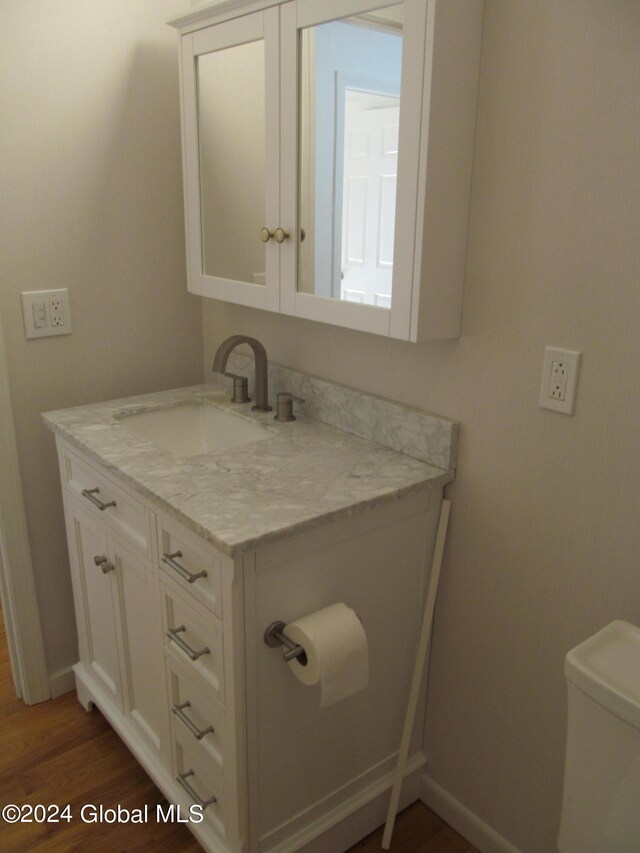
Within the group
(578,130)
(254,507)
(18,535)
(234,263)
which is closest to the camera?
(578,130)

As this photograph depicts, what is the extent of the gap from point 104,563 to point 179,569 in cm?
42

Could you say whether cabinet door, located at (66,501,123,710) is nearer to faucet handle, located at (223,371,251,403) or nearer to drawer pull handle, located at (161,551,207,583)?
drawer pull handle, located at (161,551,207,583)

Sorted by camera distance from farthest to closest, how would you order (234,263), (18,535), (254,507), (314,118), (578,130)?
(18,535) → (234,263) → (314,118) → (254,507) → (578,130)

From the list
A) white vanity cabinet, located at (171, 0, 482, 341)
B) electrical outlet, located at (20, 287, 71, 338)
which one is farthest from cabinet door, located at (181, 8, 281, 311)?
electrical outlet, located at (20, 287, 71, 338)

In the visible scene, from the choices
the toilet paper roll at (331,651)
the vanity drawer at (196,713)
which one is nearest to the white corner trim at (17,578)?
the vanity drawer at (196,713)

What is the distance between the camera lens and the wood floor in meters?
1.61

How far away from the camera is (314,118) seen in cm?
143

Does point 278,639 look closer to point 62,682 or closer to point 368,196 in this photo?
point 368,196

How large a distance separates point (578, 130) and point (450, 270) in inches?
12.7

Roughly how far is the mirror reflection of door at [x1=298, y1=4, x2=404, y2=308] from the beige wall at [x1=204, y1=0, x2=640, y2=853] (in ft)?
0.57

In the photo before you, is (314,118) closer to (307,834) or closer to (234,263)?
(234,263)

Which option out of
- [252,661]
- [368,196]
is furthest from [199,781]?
[368,196]

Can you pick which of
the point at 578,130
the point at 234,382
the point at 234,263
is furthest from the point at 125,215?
the point at 578,130

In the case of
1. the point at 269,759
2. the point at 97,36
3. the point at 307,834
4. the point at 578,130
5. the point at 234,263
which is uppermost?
the point at 97,36
